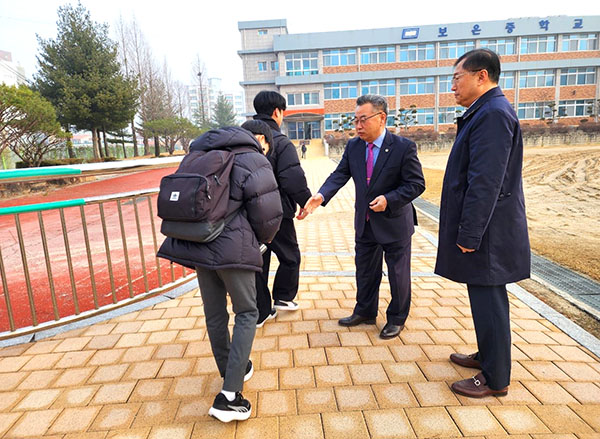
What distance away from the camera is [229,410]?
2.03m

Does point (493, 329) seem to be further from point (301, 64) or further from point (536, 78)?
point (536, 78)

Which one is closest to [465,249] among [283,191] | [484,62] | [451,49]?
[484,62]

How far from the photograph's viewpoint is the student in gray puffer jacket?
75.9 inches

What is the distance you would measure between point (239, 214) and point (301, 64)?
49788mm

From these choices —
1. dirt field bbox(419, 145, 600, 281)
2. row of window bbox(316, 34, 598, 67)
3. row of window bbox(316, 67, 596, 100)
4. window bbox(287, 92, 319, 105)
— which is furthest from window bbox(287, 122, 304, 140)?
dirt field bbox(419, 145, 600, 281)

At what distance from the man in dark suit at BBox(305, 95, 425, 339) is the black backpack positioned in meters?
1.19

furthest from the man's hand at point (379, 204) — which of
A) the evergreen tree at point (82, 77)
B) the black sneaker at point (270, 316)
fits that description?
the evergreen tree at point (82, 77)

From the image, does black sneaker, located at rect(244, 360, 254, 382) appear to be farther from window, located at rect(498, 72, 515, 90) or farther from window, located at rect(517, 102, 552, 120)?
window, located at rect(517, 102, 552, 120)

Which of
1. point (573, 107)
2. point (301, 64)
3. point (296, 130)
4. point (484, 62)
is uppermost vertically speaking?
point (301, 64)

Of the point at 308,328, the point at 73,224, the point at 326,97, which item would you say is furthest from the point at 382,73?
the point at 308,328

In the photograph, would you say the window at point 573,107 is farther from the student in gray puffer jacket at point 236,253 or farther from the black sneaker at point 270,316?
the student in gray puffer jacket at point 236,253

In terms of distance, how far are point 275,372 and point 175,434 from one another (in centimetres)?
72

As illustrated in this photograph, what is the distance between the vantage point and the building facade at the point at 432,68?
45406 mm

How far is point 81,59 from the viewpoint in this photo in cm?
2316
